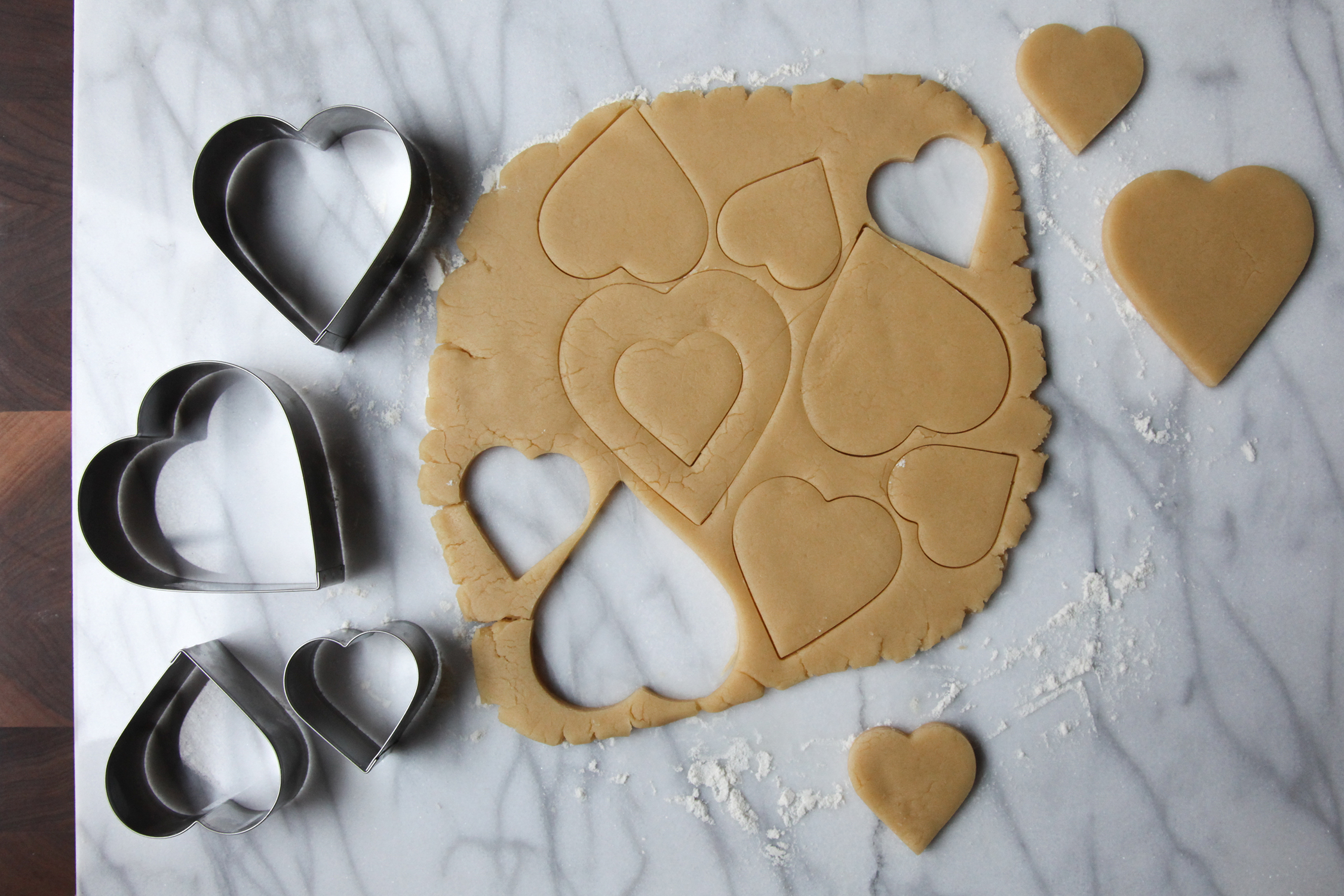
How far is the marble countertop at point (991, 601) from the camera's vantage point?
100 cm

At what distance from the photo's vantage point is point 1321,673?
1.01 m

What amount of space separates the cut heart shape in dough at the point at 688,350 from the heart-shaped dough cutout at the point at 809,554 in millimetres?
65

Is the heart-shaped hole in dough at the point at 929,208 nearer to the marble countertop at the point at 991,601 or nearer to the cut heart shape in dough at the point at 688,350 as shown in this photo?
the marble countertop at the point at 991,601

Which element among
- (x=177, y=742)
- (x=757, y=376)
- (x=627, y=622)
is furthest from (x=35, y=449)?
(x=757, y=376)

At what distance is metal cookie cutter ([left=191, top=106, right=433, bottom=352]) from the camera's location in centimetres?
98

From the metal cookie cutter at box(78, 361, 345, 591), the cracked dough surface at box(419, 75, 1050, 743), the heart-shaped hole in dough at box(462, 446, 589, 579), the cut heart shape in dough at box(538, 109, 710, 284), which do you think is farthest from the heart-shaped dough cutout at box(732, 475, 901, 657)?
the metal cookie cutter at box(78, 361, 345, 591)

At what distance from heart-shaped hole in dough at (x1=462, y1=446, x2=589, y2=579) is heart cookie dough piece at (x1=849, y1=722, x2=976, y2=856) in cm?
50

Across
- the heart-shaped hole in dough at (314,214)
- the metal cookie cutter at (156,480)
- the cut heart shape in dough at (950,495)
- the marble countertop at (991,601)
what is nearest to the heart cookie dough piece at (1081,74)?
the marble countertop at (991,601)

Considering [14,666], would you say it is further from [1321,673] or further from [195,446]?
[1321,673]

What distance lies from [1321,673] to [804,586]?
708 mm

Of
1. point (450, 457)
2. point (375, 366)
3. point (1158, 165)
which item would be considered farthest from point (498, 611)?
point (1158, 165)

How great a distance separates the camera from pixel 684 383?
3.24 feet

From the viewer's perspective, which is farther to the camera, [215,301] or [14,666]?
[14,666]

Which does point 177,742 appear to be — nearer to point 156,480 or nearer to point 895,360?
point 156,480
